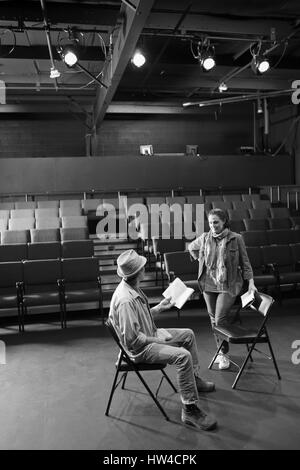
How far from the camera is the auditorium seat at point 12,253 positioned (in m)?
5.93

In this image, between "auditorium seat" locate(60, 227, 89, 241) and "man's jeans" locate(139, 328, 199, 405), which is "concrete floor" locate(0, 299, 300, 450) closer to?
"man's jeans" locate(139, 328, 199, 405)

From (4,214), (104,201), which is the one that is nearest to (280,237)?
(104,201)

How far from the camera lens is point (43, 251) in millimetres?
6031

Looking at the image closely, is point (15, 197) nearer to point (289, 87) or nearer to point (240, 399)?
point (289, 87)

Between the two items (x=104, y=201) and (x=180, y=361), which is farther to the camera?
(x=104, y=201)

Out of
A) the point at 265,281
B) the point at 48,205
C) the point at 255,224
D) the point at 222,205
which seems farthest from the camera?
the point at 48,205

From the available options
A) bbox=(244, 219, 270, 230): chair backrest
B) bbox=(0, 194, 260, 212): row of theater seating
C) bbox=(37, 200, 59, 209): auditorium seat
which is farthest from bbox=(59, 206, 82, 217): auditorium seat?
bbox=(244, 219, 270, 230): chair backrest

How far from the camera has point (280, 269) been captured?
628 centimetres

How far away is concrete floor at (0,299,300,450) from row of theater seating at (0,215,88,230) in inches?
134

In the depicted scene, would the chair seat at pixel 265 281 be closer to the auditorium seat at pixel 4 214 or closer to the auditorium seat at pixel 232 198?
the auditorium seat at pixel 232 198

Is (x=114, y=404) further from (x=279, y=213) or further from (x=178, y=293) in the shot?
(x=279, y=213)

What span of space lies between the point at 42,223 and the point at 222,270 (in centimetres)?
494

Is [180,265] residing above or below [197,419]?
above
